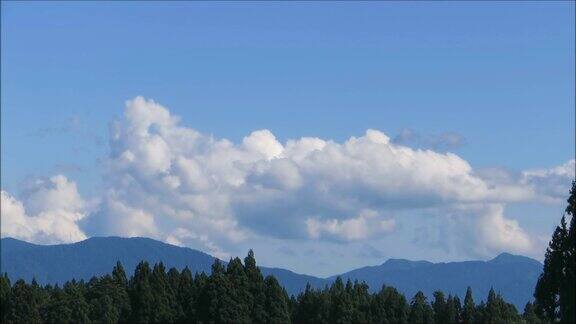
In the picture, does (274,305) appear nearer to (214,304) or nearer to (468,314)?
(214,304)

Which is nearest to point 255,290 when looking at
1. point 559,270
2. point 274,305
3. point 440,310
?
point 274,305

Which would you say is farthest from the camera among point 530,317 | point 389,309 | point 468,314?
point 530,317

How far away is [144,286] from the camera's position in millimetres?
132000

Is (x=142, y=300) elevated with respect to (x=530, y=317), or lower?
lower

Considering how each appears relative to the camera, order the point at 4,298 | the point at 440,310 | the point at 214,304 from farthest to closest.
Answer: the point at 440,310 → the point at 4,298 → the point at 214,304

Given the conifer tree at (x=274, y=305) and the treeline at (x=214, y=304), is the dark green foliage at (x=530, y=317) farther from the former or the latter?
the conifer tree at (x=274, y=305)

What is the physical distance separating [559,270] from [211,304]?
47511mm

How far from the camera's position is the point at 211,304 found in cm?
11662

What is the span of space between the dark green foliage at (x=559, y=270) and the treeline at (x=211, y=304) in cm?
4211

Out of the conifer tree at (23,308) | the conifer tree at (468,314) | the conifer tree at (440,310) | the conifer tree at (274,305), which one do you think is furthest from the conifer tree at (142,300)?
the conifer tree at (468,314)

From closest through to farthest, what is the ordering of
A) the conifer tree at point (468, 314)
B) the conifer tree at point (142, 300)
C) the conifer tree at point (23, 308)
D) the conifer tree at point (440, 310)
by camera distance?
1. the conifer tree at point (23, 308)
2. the conifer tree at point (142, 300)
3. the conifer tree at point (468, 314)
4. the conifer tree at point (440, 310)

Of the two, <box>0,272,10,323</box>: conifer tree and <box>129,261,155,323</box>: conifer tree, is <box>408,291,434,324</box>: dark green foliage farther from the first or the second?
<box>0,272,10,323</box>: conifer tree

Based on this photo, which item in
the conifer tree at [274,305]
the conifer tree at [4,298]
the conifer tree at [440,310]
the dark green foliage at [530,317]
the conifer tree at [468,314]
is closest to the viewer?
the conifer tree at [274,305]

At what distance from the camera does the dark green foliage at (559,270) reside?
77875mm
